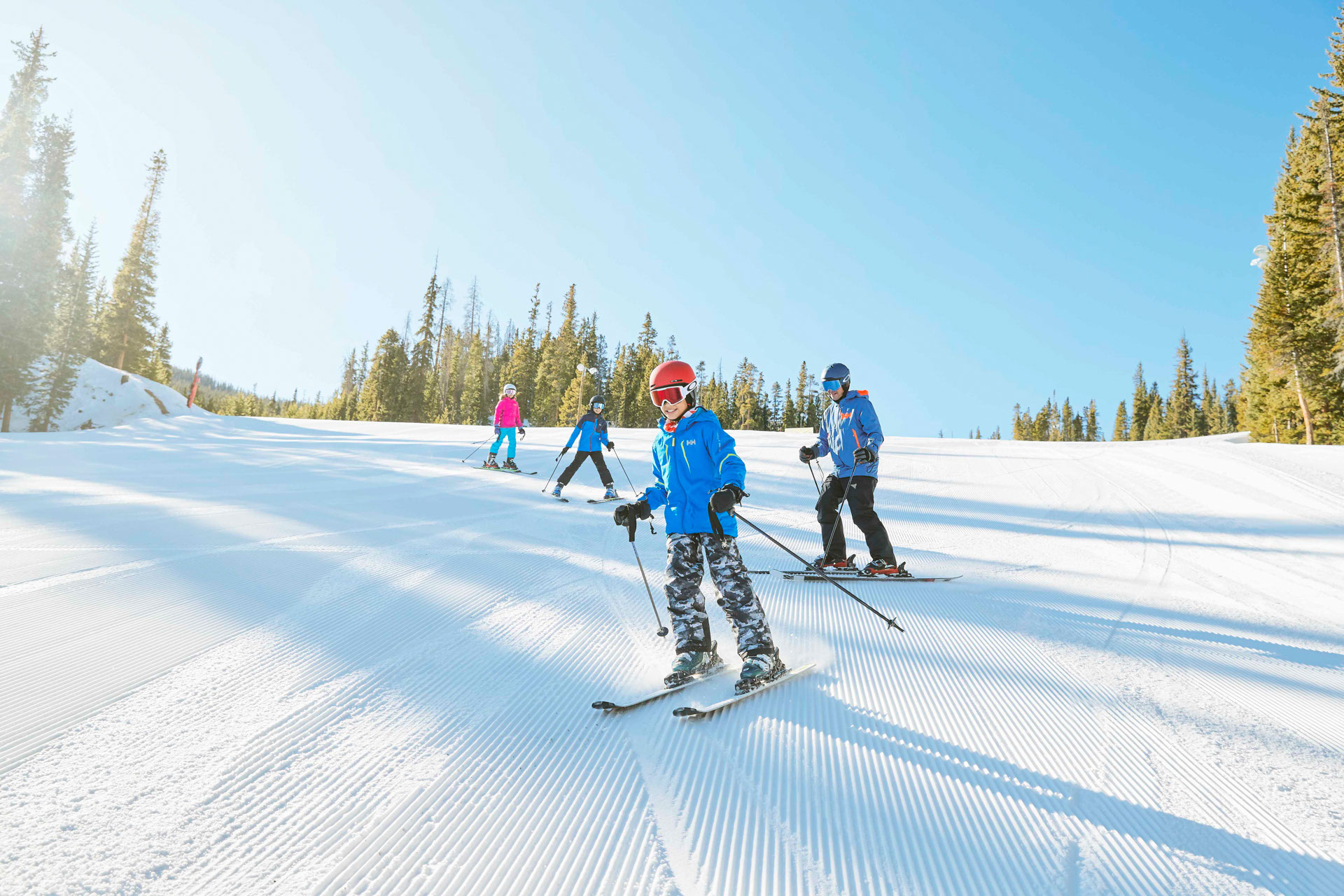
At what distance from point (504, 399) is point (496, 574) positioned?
25.5 feet

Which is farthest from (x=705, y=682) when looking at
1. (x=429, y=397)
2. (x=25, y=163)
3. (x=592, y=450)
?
(x=429, y=397)

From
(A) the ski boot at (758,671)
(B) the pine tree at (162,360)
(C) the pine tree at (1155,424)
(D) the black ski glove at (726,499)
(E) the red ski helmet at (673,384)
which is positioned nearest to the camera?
(A) the ski boot at (758,671)

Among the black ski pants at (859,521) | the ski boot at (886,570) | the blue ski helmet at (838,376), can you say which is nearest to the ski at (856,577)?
the ski boot at (886,570)

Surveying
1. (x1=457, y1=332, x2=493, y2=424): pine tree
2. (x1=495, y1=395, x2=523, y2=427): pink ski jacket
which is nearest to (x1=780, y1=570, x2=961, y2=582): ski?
(x1=495, y1=395, x2=523, y2=427): pink ski jacket

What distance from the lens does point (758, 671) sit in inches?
123

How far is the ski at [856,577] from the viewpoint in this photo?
5.46m

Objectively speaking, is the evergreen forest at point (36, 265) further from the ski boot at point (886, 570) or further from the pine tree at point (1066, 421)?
the pine tree at point (1066, 421)

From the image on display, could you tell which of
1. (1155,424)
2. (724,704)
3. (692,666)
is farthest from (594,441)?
(1155,424)

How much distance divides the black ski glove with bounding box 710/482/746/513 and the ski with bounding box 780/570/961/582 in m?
2.46

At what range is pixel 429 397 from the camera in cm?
6134

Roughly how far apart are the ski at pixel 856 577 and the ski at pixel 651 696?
2.29 metres

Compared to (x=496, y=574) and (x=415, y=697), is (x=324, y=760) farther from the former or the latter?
(x=496, y=574)

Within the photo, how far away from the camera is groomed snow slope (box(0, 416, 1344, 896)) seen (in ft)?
5.94

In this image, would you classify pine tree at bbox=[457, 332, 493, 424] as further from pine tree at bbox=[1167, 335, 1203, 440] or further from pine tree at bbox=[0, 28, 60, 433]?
pine tree at bbox=[1167, 335, 1203, 440]
